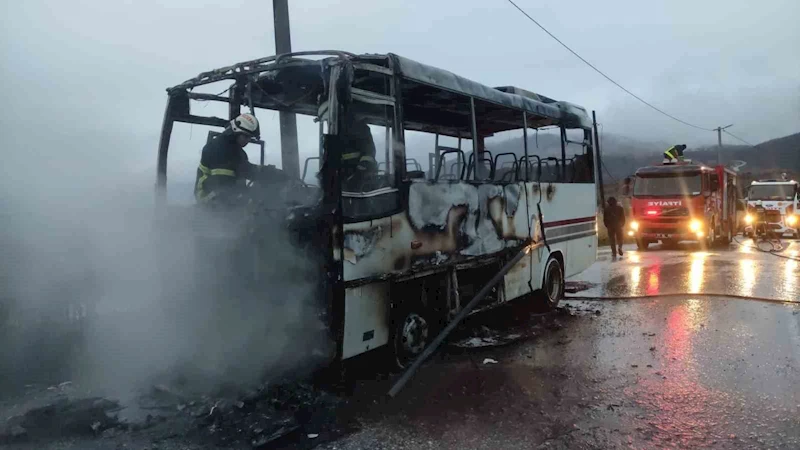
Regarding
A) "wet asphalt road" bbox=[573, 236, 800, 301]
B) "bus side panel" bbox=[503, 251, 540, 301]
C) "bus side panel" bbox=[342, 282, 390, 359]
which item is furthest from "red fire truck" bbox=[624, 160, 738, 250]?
"bus side panel" bbox=[342, 282, 390, 359]

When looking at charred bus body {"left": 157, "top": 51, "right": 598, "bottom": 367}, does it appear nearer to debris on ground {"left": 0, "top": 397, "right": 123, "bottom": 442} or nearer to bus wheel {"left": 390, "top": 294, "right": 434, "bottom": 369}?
bus wheel {"left": 390, "top": 294, "right": 434, "bottom": 369}

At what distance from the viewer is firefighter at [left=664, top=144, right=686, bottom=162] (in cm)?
1895

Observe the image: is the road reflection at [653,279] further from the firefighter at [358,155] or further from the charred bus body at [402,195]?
the firefighter at [358,155]

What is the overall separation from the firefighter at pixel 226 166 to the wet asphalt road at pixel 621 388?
234 cm

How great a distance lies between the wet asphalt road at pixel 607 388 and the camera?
4.18m

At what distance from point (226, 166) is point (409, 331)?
236 cm

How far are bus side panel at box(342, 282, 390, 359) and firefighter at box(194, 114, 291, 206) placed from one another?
146 centimetres

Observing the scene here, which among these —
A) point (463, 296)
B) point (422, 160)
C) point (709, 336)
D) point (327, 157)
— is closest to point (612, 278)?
point (709, 336)

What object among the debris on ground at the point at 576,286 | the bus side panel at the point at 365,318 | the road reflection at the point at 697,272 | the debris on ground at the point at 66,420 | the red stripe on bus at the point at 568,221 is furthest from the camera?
the debris on ground at the point at 576,286

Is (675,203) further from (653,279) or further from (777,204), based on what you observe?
(777,204)

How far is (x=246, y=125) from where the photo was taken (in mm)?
5578

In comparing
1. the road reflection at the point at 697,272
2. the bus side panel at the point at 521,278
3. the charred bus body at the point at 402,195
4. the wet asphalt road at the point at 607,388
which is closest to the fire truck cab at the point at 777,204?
the road reflection at the point at 697,272

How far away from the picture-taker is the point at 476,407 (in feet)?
15.7

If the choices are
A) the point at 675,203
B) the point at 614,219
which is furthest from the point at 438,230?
the point at 675,203
